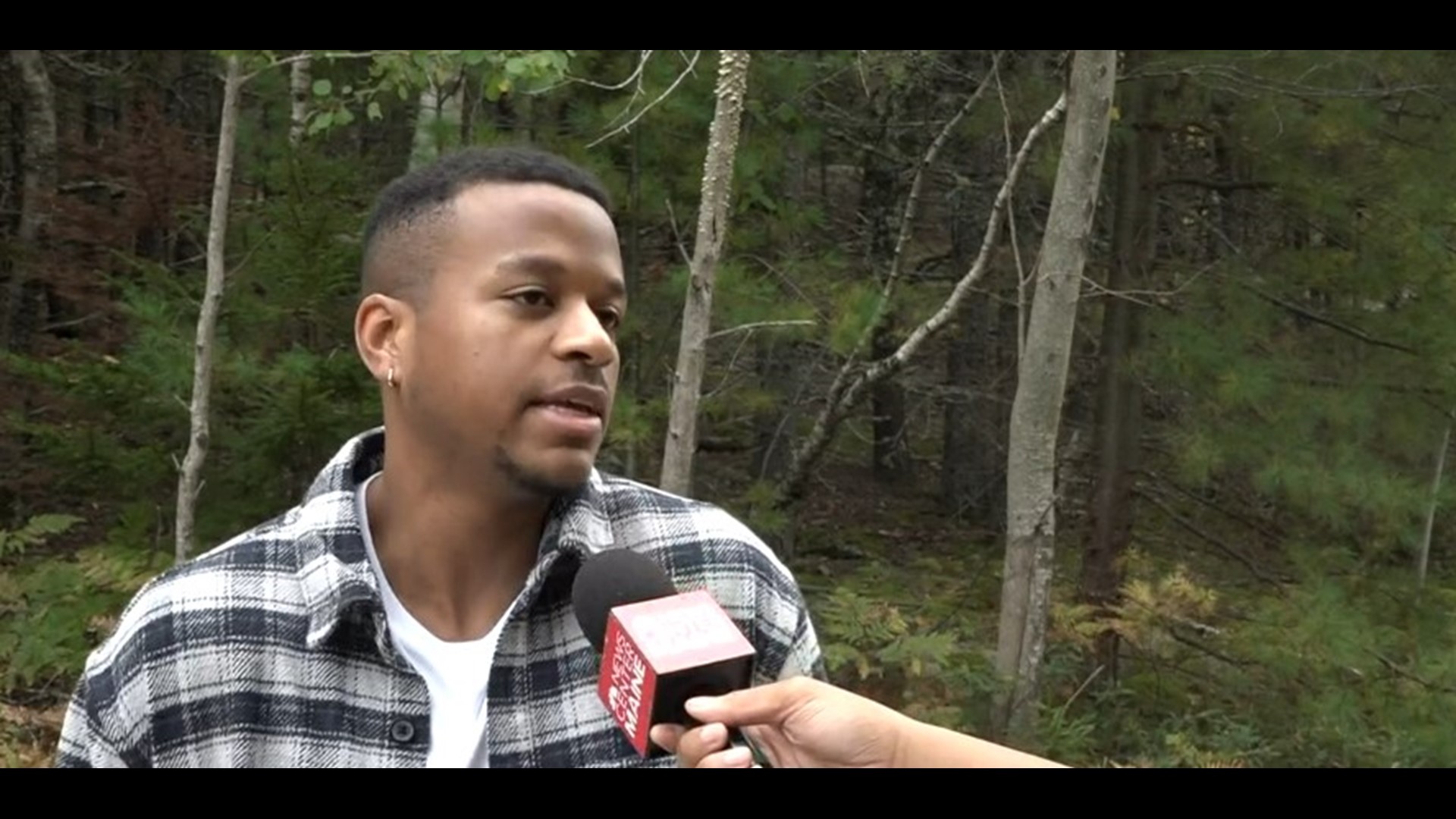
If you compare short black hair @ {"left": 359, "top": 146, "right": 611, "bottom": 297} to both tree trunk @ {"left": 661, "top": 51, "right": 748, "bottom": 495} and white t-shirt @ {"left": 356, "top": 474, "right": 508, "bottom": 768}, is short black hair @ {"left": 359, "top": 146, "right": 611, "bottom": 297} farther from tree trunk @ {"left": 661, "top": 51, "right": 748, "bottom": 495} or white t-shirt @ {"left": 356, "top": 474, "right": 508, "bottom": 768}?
tree trunk @ {"left": 661, "top": 51, "right": 748, "bottom": 495}

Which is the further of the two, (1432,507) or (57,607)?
(1432,507)

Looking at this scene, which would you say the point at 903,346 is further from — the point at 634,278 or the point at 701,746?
the point at 701,746

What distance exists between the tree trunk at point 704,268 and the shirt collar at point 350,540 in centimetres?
321

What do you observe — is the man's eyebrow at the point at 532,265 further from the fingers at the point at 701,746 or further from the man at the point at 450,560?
the fingers at the point at 701,746

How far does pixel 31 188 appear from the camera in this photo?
852 centimetres

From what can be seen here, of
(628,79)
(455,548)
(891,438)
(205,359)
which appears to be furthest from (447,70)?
(891,438)

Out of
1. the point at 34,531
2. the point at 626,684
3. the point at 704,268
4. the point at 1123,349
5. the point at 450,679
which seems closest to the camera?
the point at 626,684

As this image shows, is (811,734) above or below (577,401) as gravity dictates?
below

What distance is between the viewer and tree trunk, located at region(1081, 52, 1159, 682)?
8375 millimetres

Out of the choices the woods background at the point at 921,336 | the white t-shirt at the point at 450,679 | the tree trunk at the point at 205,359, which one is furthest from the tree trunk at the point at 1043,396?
the white t-shirt at the point at 450,679

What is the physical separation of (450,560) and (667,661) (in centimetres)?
86

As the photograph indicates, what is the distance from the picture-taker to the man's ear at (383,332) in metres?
2.27

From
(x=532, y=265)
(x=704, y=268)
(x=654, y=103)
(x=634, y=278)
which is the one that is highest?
(x=654, y=103)

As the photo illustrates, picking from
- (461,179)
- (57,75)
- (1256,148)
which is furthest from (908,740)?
(57,75)
